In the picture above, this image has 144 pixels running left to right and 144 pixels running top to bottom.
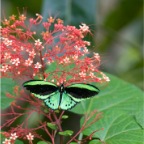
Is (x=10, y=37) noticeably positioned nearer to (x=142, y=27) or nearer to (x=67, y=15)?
(x=67, y=15)

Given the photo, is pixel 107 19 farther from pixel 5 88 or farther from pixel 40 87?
pixel 40 87

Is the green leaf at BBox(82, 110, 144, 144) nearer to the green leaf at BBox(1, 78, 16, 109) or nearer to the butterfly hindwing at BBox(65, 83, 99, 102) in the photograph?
the butterfly hindwing at BBox(65, 83, 99, 102)

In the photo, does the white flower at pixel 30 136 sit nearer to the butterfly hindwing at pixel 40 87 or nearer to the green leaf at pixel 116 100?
the butterfly hindwing at pixel 40 87

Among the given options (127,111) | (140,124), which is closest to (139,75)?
(127,111)

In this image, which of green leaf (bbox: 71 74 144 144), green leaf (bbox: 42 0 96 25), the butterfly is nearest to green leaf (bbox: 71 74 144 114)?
green leaf (bbox: 71 74 144 144)

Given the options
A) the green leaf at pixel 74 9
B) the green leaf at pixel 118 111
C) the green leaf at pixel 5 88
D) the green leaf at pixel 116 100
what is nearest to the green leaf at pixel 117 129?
the green leaf at pixel 118 111

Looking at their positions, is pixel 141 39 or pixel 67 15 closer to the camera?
pixel 67 15
